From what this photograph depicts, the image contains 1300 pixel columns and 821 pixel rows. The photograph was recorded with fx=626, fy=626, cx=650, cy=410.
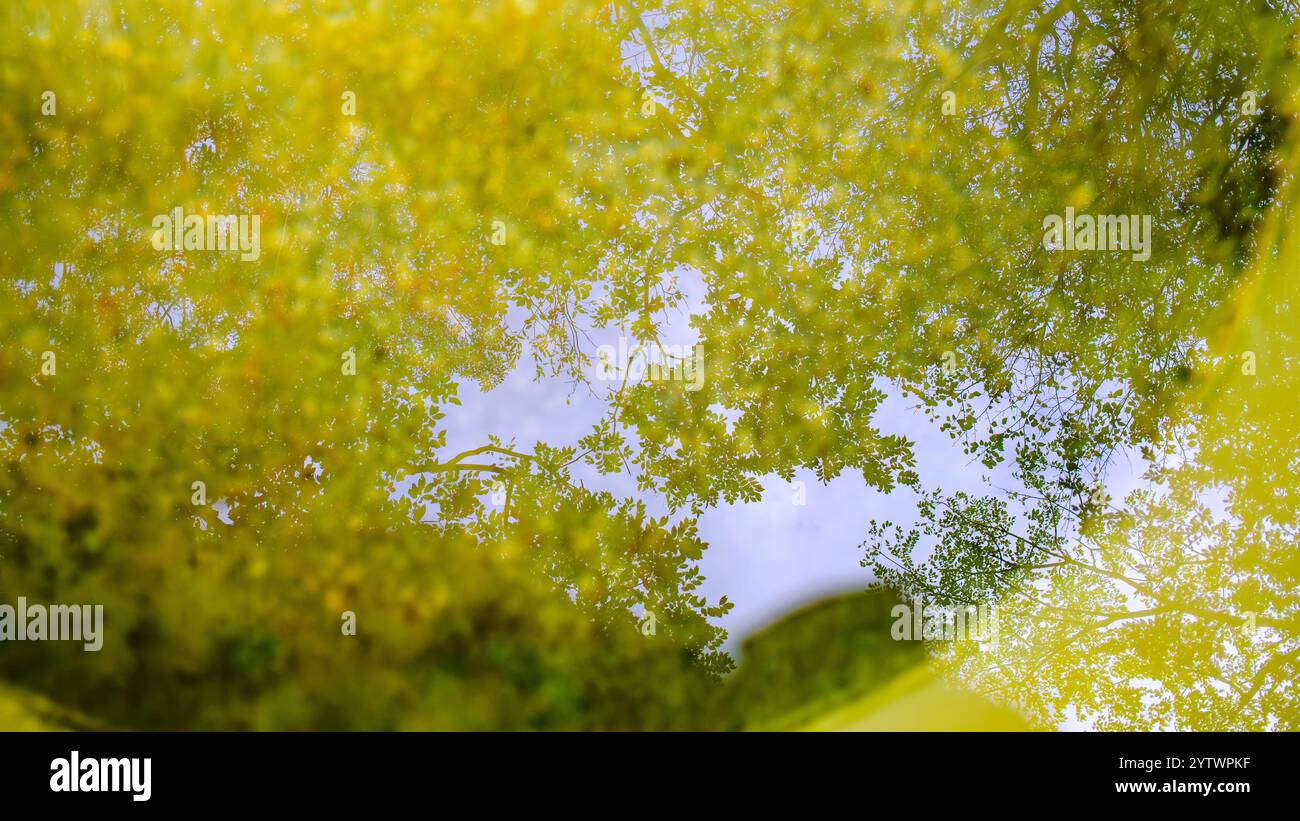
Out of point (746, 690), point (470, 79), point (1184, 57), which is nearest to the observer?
point (746, 690)

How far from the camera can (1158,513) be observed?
425 cm

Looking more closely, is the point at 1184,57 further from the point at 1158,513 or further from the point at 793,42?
the point at 1158,513

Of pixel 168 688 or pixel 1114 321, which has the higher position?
pixel 1114 321

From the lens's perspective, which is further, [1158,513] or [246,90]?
[1158,513]

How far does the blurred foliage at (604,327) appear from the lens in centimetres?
368

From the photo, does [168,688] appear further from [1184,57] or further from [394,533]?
[1184,57]

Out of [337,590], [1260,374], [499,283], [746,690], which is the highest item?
[499,283]

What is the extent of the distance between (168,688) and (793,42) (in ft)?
18.1

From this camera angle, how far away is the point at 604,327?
14.0 ft

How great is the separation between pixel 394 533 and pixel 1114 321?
204 inches

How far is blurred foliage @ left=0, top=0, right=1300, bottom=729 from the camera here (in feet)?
12.1

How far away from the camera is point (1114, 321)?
14.9ft

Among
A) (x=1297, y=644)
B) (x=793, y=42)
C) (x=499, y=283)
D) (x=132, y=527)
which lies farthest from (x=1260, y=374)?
(x=132, y=527)

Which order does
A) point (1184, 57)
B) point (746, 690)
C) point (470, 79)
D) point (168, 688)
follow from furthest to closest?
1. point (1184, 57)
2. point (470, 79)
3. point (746, 690)
4. point (168, 688)
